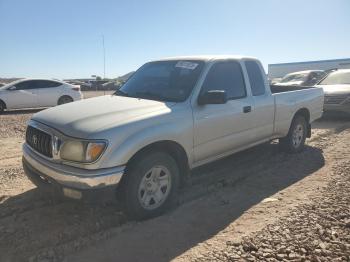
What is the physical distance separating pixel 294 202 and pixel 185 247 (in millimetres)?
1814

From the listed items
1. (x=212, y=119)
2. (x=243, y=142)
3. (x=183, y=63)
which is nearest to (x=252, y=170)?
(x=243, y=142)

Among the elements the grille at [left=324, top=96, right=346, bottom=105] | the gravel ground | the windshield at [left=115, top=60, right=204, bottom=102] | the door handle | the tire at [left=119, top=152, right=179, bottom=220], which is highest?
the windshield at [left=115, top=60, right=204, bottom=102]

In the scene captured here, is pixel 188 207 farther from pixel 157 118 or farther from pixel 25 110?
pixel 25 110

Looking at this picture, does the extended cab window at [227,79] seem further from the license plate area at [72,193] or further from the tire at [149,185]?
the license plate area at [72,193]

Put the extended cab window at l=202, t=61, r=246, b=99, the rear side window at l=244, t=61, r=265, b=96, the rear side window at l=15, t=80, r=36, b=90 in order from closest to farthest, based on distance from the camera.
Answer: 1. the extended cab window at l=202, t=61, r=246, b=99
2. the rear side window at l=244, t=61, r=265, b=96
3. the rear side window at l=15, t=80, r=36, b=90

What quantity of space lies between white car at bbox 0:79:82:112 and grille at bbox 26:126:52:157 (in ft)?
36.5

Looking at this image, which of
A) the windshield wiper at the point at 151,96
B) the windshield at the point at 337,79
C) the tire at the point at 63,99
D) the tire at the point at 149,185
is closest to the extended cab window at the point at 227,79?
the windshield wiper at the point at 151,96

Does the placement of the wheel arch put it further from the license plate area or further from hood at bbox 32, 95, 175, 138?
the license plate area

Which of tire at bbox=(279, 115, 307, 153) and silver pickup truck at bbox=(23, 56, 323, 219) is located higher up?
silver pickup truck at bbox=(23, 56, 323, 219)

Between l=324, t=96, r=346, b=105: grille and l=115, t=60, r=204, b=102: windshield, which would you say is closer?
l=115, t=60, r=204, b=102: windshield

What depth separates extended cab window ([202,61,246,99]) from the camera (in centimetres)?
526

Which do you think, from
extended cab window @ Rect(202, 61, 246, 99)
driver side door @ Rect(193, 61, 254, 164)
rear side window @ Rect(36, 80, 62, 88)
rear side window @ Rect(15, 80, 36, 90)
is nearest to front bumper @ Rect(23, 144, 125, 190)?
driver side door @ Rect(193, 61, 254, 164)

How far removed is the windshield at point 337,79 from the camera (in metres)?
12.8

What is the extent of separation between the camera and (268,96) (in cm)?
632
